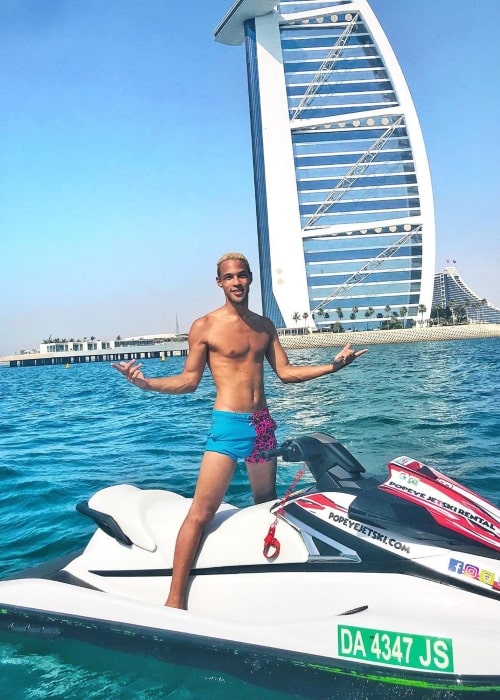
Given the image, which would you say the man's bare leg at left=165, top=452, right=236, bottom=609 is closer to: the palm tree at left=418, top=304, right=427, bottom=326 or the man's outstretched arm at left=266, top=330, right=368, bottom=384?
the man's outstretched arm at left=266, top=330, right=368, bottom=384

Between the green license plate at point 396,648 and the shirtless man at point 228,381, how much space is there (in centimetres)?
79

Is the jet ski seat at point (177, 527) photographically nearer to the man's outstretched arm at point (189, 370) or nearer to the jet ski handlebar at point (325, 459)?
the jet ski handlebar at point (325, 459)

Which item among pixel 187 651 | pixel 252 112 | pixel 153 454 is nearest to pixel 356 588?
pixel 187 651

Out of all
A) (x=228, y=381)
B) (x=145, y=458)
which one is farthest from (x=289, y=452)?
(x=145, y=458)

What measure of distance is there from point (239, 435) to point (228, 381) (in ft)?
0.86

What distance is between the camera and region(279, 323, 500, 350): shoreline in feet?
227

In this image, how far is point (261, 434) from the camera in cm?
297

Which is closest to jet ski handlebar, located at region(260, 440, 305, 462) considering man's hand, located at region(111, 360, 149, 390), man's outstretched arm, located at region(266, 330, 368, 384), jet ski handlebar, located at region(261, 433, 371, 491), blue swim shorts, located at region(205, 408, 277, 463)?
jet ski handlebar, located at region(261, 433, 371, 491)

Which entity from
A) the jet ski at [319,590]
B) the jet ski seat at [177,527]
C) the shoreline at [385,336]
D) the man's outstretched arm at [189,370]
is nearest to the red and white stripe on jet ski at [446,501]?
the jet ski at [319,590]

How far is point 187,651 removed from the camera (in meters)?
2.63

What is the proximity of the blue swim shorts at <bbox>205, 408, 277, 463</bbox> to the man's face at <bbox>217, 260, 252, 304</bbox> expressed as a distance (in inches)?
21.5

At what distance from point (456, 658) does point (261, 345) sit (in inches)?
61.5

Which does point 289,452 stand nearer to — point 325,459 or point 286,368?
point 325,459

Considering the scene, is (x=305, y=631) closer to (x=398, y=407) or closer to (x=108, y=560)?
(x=108, y=560)
